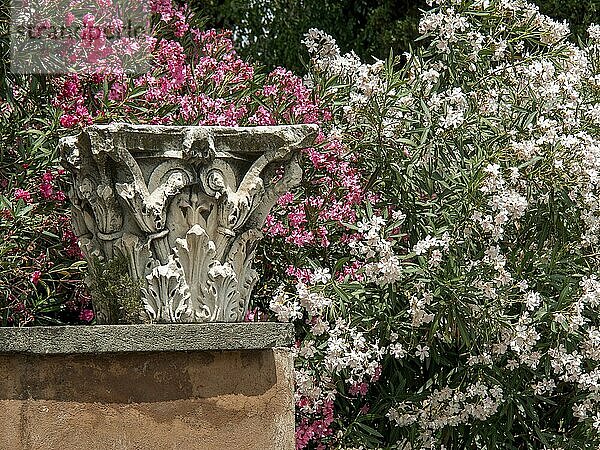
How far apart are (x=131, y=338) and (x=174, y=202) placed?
0.47 meters

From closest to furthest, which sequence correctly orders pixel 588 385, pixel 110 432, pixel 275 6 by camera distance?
pixel 110 432, pixel 588 385, pixel 275 6

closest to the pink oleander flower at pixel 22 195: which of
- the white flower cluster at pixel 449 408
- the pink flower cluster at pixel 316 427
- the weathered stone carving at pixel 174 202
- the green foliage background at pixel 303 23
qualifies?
the weathered stone carving at pixel 174 202

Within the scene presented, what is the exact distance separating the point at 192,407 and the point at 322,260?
1784mm

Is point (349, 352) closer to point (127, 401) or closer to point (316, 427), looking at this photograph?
point (316, 427)

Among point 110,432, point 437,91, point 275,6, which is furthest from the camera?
point 275,6

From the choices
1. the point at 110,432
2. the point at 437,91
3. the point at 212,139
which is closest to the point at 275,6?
the point at 437,91

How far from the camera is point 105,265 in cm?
361

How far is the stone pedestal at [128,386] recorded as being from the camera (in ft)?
10.6

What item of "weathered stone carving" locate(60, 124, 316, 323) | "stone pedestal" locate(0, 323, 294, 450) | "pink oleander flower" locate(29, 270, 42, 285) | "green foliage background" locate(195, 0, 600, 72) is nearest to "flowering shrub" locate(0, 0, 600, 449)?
"pink oleander flower" locate(29, 270, 42, 285)

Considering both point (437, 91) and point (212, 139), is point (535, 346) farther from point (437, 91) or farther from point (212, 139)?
point (212, 139)

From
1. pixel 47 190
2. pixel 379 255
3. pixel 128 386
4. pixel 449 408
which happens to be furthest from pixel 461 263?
pixel 128 386

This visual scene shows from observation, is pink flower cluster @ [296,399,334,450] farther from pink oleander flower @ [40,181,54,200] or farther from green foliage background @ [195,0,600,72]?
green foliage background @ [195,0,600,72]

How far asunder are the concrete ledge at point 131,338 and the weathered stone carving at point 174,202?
0.59ft

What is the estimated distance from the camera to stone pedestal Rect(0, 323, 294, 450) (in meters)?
3.25
